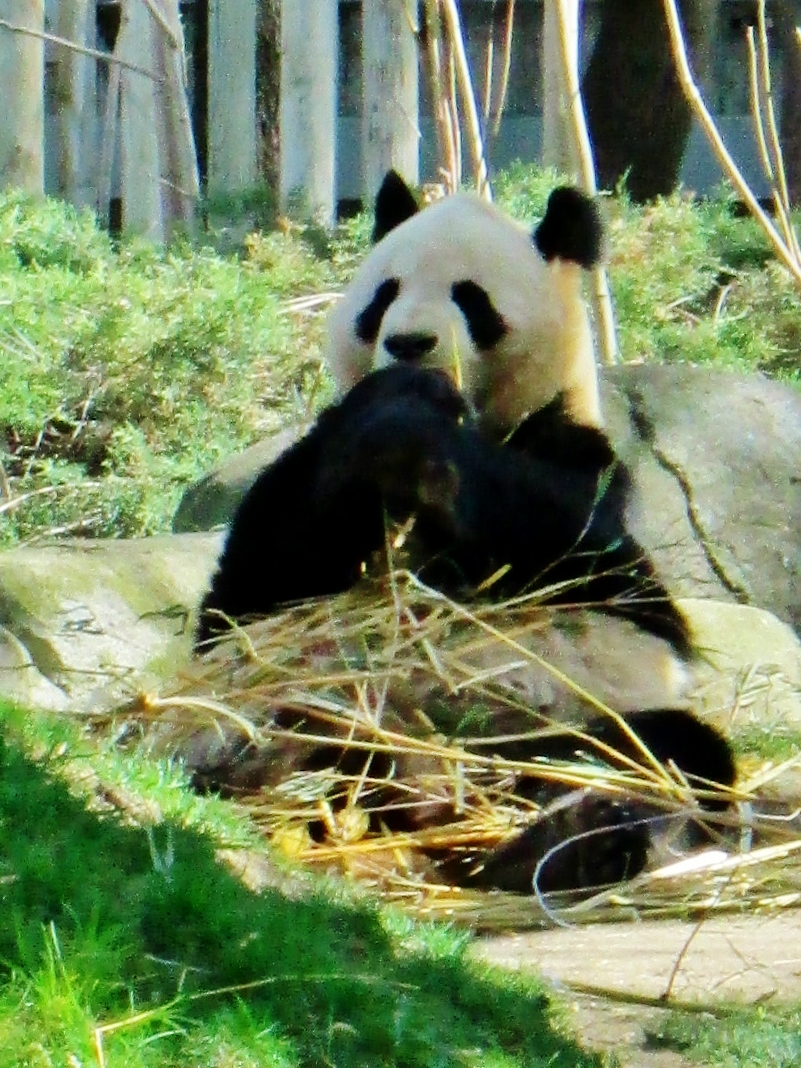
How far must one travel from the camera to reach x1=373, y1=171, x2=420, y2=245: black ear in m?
5.07

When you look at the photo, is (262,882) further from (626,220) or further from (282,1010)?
(626,220)

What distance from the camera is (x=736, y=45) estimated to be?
16375mm

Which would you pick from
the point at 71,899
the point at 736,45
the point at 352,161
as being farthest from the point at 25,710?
the point at 736,45

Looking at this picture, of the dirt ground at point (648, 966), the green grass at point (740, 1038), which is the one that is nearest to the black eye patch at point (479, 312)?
the dirt ground at point (648, 966)

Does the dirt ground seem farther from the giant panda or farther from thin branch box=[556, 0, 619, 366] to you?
thin branch box=[556, 0, 619, 366]

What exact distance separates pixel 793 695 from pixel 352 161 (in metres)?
11.7

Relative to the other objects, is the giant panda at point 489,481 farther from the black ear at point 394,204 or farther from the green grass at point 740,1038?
the green grass at point 740,1038

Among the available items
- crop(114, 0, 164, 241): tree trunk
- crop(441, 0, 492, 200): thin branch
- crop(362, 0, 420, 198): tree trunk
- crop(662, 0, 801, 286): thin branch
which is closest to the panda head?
crop(662, 0, 801, 286): thin branch

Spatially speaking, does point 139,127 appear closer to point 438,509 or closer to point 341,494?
point 341,494

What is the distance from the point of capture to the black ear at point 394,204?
5070mm

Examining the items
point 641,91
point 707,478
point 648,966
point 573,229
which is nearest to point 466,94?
point 573,229

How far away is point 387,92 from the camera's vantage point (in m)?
11.5

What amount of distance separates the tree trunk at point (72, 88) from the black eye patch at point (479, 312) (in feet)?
29.8

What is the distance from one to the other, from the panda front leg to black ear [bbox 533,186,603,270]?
2.53 feet
